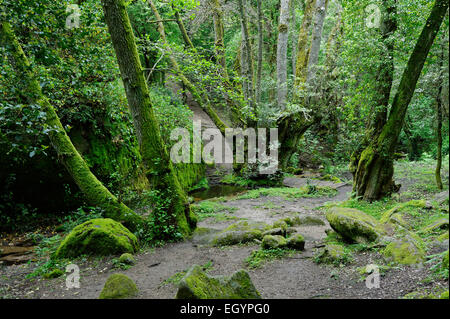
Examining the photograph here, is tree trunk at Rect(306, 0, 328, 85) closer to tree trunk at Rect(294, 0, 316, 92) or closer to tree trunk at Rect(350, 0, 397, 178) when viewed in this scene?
tree trunk at Rect(294, 0, 316, 92)

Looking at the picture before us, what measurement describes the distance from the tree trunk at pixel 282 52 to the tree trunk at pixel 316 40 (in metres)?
1.05

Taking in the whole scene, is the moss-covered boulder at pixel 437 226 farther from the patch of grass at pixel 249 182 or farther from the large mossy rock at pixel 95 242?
the patch of grass at pixel 249 182

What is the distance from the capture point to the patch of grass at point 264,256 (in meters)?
4.45

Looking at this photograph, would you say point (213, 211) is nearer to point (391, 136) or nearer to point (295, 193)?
point (295, 193)

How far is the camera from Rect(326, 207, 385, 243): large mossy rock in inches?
175

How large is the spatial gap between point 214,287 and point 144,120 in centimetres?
385

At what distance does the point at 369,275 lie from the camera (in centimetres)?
337

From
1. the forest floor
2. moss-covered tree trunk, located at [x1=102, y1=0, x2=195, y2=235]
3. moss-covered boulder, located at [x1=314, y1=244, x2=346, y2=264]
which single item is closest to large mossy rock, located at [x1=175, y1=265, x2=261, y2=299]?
the forest floor

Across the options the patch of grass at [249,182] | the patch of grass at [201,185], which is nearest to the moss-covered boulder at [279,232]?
the patch of grass at [249,182]

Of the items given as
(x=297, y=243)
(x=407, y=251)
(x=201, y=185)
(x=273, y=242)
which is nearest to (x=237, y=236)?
(x=273, y=242)

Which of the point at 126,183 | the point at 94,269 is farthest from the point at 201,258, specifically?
the point at 126,183

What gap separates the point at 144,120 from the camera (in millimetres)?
5820
